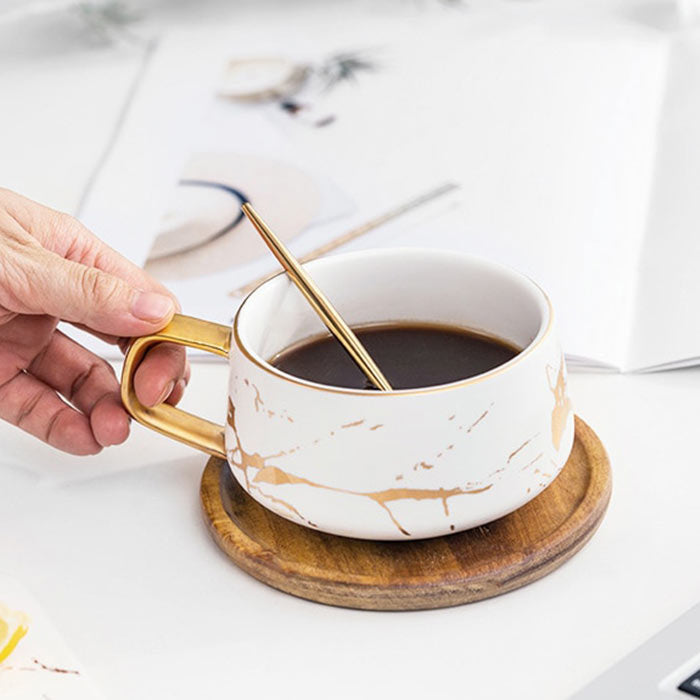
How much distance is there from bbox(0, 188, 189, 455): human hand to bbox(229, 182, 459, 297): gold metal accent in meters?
0.16

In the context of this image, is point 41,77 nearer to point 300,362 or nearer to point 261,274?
point 261,274

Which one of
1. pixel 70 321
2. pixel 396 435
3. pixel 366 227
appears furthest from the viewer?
pixel 366 227

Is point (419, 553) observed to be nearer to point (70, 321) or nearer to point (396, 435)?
point (396, 435)

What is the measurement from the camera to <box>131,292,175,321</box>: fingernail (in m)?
0.59

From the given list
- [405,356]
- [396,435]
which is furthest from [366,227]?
[396,435]

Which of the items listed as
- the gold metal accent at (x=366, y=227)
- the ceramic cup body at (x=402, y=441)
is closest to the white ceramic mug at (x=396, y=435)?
the ceramic cup body at (x=402, y=441)

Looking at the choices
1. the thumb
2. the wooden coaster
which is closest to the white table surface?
the wooden coaster

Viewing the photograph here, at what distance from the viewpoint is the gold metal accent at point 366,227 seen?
869mm

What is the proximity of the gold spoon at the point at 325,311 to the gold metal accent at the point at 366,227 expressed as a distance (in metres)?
0.25

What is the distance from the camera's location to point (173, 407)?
650 mm

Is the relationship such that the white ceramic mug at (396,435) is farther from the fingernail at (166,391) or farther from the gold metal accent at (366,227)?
the gold metal accent at (366,227)

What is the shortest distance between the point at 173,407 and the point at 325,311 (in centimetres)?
12

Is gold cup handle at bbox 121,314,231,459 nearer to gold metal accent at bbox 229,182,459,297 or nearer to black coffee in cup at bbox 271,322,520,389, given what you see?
black coffee in cup at bbox 271,322,520,389

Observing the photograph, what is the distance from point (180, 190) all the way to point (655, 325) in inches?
17.5
